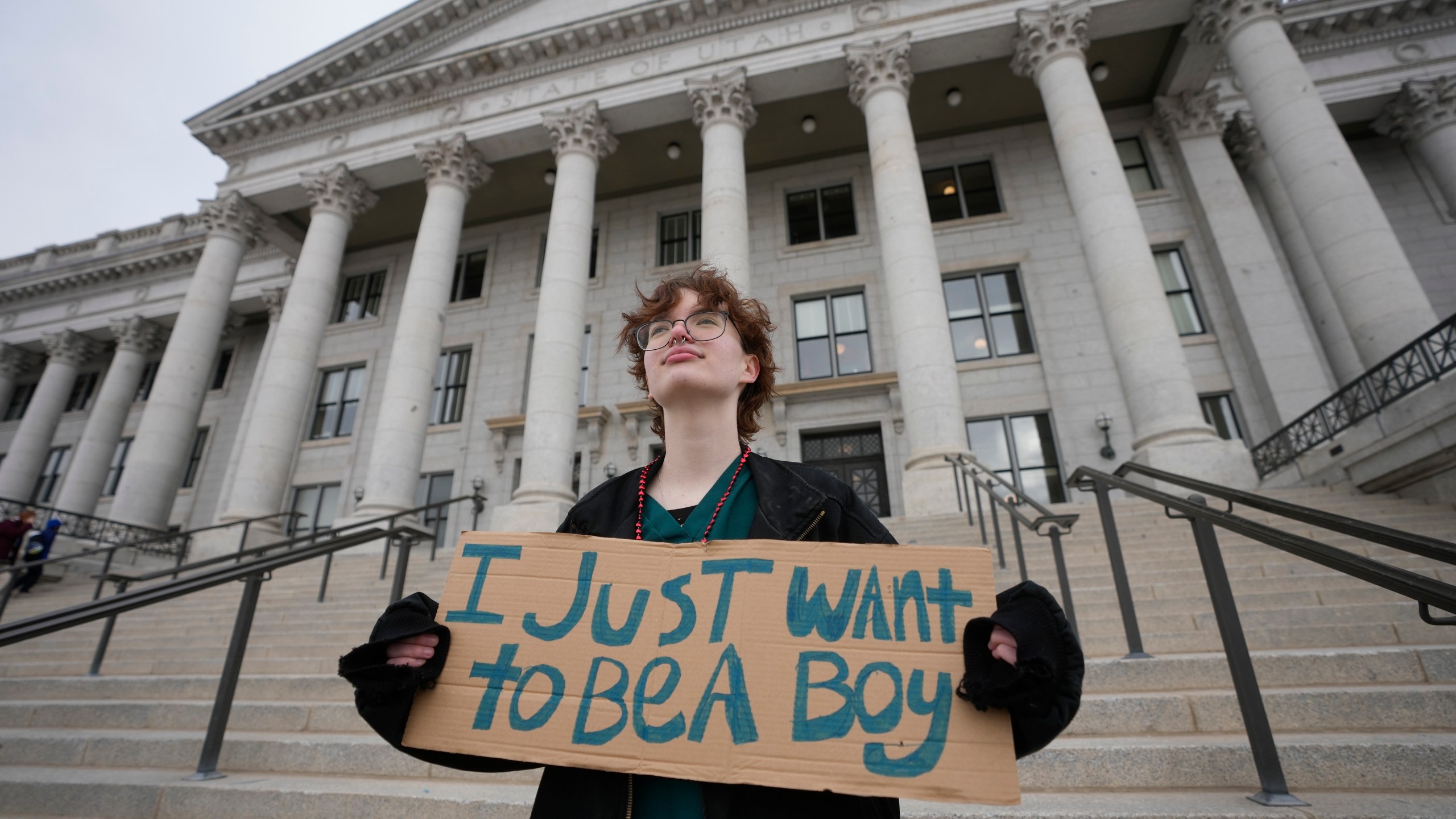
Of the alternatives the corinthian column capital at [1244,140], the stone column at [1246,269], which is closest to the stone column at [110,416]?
the stone column at [1246,269]

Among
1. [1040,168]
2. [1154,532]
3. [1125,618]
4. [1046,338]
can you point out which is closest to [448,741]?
[1125,618]

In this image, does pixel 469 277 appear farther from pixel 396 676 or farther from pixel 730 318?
pixel 396 676

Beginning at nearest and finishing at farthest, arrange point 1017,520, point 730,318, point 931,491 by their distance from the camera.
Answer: point 730,318
point 1017,520
point 931,491

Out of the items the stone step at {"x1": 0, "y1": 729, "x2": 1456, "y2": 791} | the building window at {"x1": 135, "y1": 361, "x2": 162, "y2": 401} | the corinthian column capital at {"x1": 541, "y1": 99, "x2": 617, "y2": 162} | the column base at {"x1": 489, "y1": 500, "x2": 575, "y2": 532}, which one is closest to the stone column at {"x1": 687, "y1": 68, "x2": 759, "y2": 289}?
the corinthian column capital at {"x1": 541, "y1": 99, "x2": 617, "y2": 162}

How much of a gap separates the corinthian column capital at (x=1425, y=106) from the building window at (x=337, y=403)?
28889mm

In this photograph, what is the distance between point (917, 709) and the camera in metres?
1.38

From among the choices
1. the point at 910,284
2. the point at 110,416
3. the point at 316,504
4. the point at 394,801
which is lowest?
the point at 394,801

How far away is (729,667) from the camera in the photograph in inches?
58.4

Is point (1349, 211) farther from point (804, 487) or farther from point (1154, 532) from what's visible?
point (804, 487)

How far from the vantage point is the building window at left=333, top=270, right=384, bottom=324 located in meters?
21.3

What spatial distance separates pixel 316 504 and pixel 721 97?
15884 millimetres

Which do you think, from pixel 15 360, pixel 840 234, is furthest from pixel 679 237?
pixel 15 360

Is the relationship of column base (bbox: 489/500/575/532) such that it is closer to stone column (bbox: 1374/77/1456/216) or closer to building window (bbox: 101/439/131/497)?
building window (bbox: 101/439/131/497)

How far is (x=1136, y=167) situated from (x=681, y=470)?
63.8 ft
